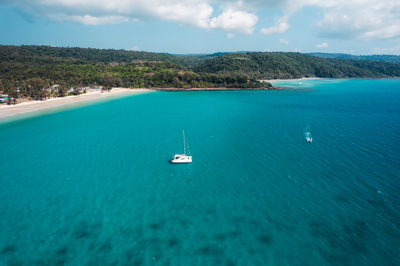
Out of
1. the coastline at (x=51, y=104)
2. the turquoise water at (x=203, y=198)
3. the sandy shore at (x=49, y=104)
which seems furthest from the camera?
the sandy shore at (x=49, y=104)

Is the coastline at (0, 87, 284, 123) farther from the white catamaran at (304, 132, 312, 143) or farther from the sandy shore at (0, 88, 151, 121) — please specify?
the white catamaran at (304, 132, 312, 143)

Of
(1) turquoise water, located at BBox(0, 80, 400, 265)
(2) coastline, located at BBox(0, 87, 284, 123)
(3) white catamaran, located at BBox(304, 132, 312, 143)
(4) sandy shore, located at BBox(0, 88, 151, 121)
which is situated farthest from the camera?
(4) sandy shore, located at BBox(0, 88, 151, 121)

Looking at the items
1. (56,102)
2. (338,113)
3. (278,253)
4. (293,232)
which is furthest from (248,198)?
(56,102)

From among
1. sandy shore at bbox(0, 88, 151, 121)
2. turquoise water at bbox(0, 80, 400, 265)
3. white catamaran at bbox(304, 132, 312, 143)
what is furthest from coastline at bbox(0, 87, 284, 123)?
white catamaran at bbox(304, 132, 312, 143)

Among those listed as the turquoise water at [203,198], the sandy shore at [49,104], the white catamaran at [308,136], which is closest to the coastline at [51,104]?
the sandy shore at [49,104]

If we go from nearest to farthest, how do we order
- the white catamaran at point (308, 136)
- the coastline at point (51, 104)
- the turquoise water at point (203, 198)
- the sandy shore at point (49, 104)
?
1. the turquoise water at point (203, 198)
2. the white catamaran at point (308, 136)
3. the coastline at point (51, 104)
4. the sandy shore at point (49, 104)

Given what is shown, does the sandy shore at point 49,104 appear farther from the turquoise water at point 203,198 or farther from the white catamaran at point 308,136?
the white catamaran at point 308,136

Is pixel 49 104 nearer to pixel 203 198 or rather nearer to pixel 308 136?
pixel 203 198

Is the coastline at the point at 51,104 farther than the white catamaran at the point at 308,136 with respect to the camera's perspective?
Yes
